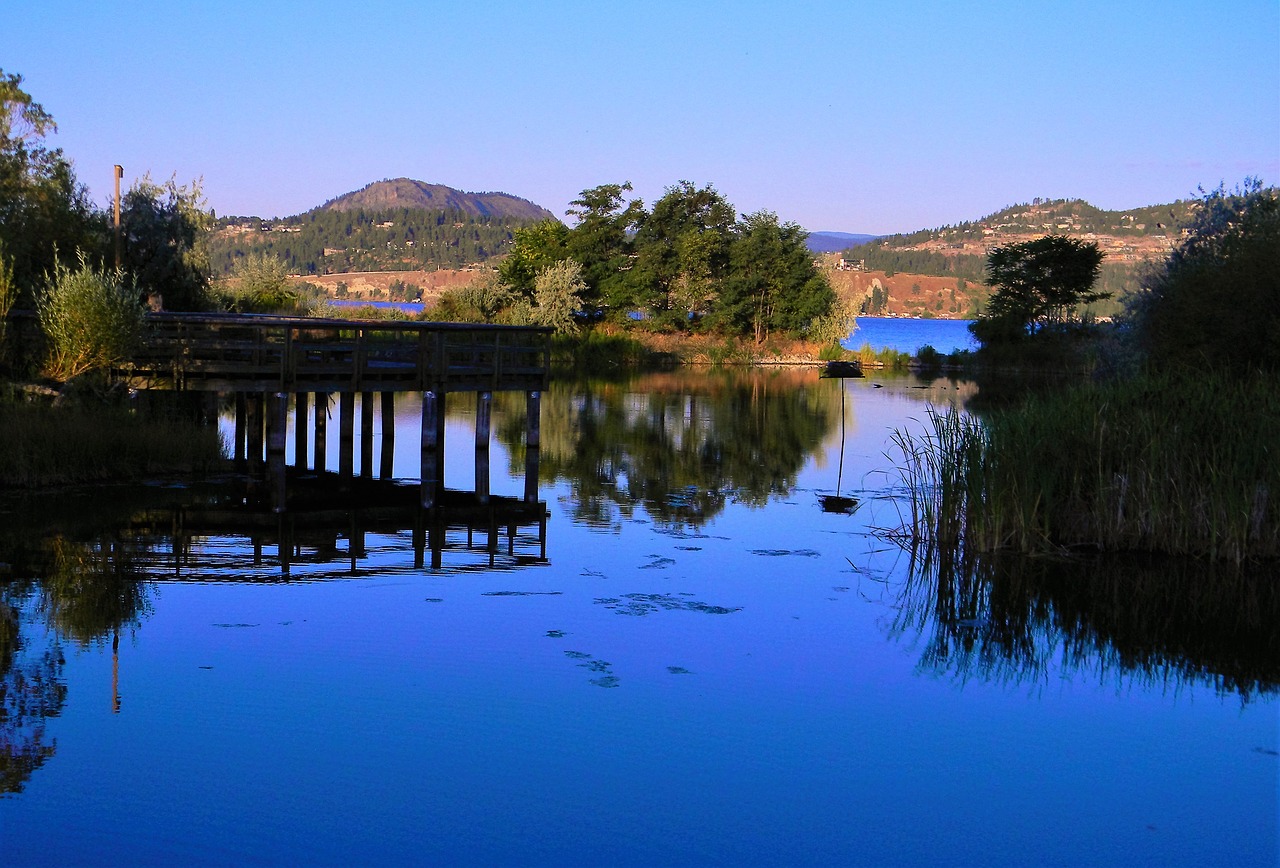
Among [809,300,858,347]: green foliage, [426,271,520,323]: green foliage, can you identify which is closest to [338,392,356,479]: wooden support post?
[426,271,520,323]: green foliage

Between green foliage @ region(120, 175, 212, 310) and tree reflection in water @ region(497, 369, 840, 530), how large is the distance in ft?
29.8

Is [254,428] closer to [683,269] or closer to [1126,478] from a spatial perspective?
[1126,478]

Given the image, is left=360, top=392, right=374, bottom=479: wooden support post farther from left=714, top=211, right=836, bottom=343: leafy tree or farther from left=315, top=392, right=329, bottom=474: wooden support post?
left=714, top=211, right=836, bottom=343: leafy tree

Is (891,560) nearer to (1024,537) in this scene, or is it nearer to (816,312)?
(1024,537)

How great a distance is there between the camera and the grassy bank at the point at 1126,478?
607 inches

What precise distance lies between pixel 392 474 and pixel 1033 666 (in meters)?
14.7

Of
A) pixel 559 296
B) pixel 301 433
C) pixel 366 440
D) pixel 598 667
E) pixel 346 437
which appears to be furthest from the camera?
pixel 559 296

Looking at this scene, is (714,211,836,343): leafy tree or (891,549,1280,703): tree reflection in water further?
(714,211,836,343): leafy tree

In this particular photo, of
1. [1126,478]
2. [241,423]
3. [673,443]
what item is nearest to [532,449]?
[241,423]

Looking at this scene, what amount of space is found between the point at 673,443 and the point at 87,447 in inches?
600

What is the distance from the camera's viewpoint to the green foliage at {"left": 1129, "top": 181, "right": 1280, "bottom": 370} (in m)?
20.6

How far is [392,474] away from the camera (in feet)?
79.5

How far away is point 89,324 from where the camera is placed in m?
20.1

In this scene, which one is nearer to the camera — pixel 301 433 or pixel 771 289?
pixel 301 433
